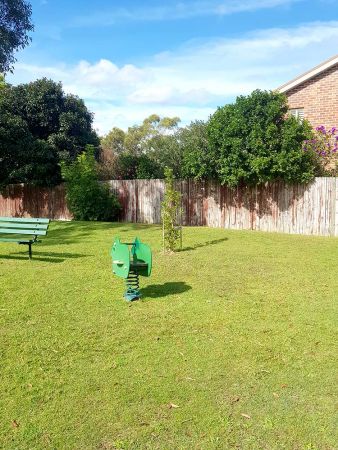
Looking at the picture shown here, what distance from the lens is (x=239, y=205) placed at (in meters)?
16.0

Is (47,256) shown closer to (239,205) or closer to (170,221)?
(170,221)

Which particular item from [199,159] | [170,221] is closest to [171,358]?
[170,221]

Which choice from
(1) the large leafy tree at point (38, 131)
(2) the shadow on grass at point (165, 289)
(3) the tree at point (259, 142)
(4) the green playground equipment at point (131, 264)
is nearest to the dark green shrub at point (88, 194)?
(1) the large leafy tree at point (38, 131)

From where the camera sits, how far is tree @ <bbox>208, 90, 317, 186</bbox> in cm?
1426

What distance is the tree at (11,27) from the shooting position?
630 inches

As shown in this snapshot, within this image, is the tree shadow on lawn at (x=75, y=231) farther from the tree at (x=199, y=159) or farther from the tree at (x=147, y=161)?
the tree at (x=147, y=161)

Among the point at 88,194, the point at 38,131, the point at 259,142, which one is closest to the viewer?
the point at 259,142

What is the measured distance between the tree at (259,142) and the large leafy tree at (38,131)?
342 inches

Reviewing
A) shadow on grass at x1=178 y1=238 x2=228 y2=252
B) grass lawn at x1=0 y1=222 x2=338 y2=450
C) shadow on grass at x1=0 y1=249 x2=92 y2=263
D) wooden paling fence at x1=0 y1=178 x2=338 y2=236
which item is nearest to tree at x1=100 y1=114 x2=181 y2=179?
wooden paling fence at x1=0 y1=178 x2=338 y2=236

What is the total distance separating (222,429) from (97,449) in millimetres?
880

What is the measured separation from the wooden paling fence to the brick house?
15.4 feet

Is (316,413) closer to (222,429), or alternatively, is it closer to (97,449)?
(222,429)

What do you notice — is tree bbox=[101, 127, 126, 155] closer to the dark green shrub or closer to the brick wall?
the dark green shrub

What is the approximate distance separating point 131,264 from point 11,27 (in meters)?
13.8
